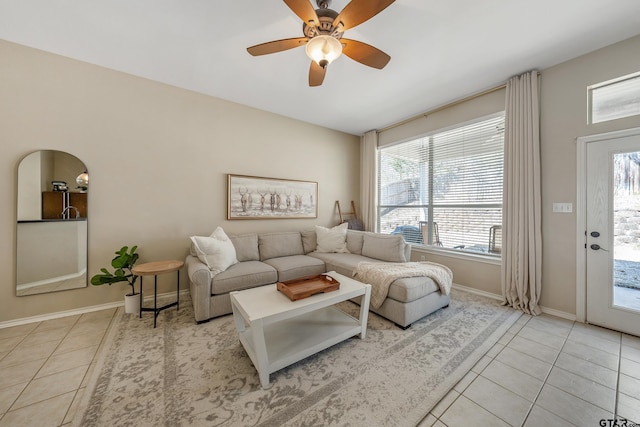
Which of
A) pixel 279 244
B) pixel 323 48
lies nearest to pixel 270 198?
pixel 279 244

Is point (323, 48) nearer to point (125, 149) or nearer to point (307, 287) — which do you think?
point (307, 287)

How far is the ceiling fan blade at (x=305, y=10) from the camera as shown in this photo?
4.76 feet

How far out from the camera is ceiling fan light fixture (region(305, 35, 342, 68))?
164 cm

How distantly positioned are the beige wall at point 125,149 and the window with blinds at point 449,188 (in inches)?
91.9

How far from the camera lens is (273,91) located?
121 inches

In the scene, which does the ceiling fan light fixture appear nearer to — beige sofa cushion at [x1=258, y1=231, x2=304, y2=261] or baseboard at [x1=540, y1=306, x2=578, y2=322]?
beige sofa cushion at [x1=258, y1=231, x2=304, y2=261]

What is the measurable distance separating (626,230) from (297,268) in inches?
135

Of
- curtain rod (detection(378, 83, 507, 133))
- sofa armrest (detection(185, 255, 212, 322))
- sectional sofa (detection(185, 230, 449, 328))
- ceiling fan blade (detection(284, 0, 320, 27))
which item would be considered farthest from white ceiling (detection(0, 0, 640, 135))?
sofa armrest (detection(185, 255, 212, 322))

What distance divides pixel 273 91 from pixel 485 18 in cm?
234

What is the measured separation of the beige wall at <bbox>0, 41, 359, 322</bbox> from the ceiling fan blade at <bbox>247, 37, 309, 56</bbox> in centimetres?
176

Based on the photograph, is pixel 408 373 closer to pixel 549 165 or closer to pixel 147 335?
pixel 147 335

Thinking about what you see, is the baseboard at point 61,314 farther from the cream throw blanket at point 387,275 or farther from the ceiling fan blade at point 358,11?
the ceiling fan blade at point 358,11

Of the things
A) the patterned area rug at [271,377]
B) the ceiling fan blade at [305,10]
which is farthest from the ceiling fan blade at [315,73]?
the patterned area rug at [271,377]

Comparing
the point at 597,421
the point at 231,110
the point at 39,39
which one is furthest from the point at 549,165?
the point at 39,39
